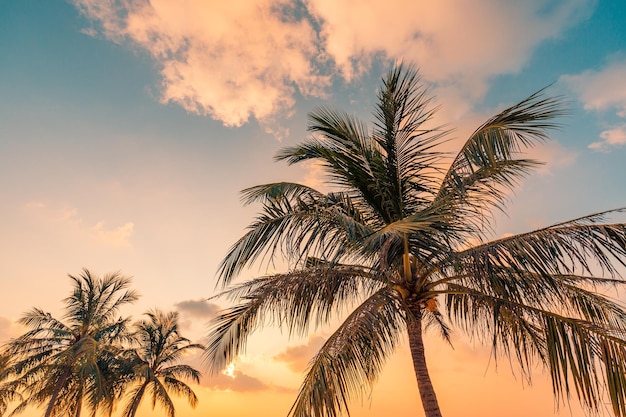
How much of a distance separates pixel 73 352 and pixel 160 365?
22.4 feet

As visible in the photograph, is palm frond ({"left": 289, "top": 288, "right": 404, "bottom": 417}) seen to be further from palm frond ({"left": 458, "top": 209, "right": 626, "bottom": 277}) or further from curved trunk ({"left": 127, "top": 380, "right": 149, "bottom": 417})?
curved trunk ({"left": 127, "top": 380, "right": 149, "bottom": 417})

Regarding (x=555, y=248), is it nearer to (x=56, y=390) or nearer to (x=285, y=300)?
(x=285, y=300)

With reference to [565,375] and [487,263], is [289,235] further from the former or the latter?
[565,375]

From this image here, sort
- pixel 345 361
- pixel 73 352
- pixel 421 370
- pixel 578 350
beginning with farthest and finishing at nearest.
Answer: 1. pixel 73 352
2. pixel 421 370
3. pixel 345 361
4. pixel 578 350

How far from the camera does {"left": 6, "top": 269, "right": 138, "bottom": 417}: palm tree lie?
19.0m

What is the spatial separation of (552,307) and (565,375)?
1.42 metres

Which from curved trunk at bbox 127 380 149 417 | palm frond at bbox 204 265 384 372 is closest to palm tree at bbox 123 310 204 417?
curved trunk at bbox 127 380 149 417

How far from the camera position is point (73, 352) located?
60.3 feet

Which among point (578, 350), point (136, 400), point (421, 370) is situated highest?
point (578, 350)

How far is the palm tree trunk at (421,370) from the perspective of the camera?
659 centimetres

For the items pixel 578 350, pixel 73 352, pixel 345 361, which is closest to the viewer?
pixel 578 350

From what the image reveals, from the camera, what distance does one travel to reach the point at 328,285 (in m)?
7.48

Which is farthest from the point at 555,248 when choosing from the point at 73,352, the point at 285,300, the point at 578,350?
the point at 73,352

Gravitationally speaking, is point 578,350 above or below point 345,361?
above
